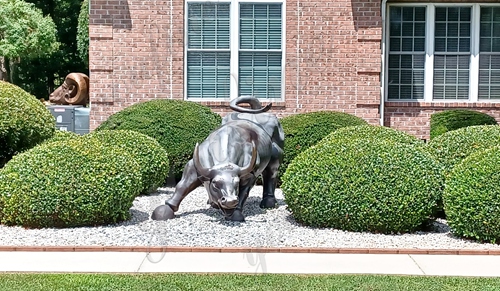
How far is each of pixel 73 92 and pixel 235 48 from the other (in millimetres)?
7890

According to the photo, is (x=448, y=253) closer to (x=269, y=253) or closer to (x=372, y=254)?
(x=372, y=254)

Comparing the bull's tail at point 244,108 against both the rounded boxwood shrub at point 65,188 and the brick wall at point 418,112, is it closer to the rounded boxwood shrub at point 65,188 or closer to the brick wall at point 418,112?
the rounded boxwood shrub at point 65,188

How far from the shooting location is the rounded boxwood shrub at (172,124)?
12.8 meters

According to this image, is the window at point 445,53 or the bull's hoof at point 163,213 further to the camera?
the window at point 445,53

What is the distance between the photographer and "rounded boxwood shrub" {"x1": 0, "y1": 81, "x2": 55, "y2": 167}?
10.5m

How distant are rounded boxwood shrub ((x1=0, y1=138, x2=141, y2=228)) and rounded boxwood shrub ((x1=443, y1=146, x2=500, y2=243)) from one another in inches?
158

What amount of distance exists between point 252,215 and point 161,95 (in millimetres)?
6452

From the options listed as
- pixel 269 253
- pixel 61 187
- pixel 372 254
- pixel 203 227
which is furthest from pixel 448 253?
pixel 61 187

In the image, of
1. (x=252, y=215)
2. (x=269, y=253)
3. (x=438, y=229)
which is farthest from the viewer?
(x=252, y=215)

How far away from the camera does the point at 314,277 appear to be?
21.4ft

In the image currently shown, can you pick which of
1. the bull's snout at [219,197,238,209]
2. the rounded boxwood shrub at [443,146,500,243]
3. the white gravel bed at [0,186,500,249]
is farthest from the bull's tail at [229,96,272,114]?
the rounded boxwood shrub at [443,146,500,243]

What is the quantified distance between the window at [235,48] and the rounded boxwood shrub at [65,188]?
680cm

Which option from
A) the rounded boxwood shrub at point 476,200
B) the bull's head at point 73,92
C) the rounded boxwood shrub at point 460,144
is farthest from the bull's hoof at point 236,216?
the bull's head at point 73,92

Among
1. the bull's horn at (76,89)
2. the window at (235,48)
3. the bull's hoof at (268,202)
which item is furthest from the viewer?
the bull's horn at (76,89)
